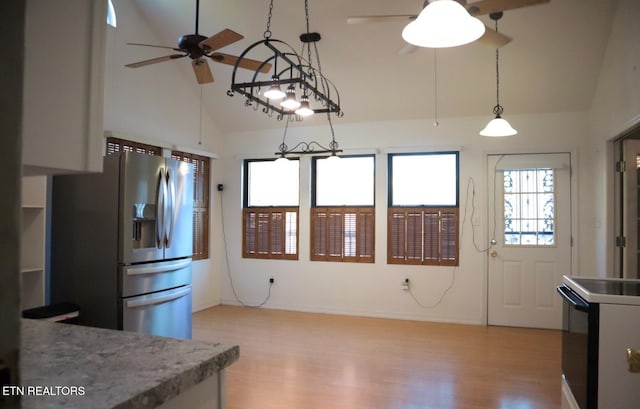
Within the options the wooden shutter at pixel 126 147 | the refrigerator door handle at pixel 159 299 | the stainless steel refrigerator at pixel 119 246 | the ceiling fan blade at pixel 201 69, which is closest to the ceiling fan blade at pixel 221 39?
the ceiling fan blade at pixel 201 69

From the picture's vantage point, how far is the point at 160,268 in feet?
12.1

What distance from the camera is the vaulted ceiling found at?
3.91 m

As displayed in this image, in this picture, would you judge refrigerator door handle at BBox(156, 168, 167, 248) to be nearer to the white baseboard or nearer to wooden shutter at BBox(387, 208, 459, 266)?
the white baseboard

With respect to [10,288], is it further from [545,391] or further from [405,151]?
[405,151]

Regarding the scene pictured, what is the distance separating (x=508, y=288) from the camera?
200 inches

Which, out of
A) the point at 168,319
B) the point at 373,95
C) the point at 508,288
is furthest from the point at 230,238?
the point at 508,288

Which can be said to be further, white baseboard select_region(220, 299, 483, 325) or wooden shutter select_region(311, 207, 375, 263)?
wooden shutter select_region(311, 207, 375, 263)

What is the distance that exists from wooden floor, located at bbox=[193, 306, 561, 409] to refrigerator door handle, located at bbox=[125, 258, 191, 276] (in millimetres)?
1005

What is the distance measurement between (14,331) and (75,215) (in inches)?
143

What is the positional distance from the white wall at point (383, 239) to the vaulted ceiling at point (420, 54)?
0.81 feet

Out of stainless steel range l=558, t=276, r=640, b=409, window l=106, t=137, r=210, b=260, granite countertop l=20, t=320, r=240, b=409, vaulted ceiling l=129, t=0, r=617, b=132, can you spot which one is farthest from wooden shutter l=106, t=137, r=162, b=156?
stainless steel range l=558, t=276, r=640, b=409

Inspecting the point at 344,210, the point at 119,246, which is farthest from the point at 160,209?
the point at 344,210

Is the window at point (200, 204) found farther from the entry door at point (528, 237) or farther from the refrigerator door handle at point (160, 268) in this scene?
the entry door at point (528, 237)

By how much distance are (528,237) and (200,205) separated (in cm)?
431
